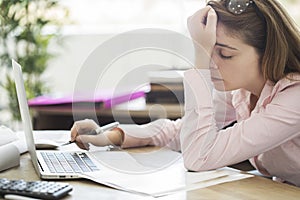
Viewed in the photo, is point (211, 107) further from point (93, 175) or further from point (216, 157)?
point (93, 175)

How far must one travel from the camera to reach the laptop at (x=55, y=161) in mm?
1266

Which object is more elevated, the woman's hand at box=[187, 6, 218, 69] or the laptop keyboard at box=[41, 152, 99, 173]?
the woman's hand at box=[187, 6, 218, 69]

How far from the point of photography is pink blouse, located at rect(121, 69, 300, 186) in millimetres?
1324

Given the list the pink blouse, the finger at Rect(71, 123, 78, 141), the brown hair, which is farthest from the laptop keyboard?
the brown hair

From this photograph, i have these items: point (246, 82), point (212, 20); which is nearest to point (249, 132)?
point (246, 82)

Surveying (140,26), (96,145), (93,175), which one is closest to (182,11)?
(140,26)

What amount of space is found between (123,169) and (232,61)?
1.21ft

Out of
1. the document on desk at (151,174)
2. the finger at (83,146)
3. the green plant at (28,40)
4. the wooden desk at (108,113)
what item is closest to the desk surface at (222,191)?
the document on desk at (151,174)

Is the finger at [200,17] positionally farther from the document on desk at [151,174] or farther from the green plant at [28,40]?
the green plant at [28,40]

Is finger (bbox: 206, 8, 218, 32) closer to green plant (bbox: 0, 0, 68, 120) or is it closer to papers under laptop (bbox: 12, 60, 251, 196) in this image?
papers under laptop (bbox: 12, 60, 251, 196)

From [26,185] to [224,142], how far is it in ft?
1.57

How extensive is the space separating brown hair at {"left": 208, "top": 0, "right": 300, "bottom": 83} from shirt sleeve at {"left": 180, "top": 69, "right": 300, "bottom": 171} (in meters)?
0.08

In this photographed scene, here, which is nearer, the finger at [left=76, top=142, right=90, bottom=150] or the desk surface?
the desk surface

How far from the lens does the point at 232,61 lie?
1.40 metres
